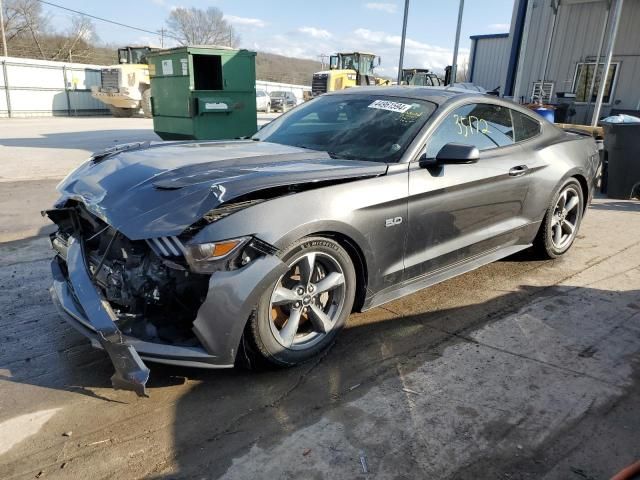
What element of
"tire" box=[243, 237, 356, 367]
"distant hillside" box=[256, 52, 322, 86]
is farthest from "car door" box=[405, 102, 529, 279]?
"distant hillside" box=[256, 52, 322, 86]

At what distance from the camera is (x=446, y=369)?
3035 mm

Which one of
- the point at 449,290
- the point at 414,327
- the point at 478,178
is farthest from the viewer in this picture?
the point at 449,290

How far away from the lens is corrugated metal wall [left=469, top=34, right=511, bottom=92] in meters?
21.5

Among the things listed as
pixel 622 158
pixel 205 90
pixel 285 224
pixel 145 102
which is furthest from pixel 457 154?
pixel 145 102

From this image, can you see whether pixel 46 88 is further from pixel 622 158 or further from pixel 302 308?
pixel 302 308

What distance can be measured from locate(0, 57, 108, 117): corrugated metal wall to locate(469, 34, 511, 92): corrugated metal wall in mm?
20605

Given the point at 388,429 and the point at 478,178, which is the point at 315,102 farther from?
the point at 388,429

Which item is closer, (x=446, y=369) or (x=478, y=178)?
(x=446, y=369)

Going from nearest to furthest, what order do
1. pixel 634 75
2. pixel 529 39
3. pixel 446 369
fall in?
pixel 446 369, pixel 634 75, pixel 529 39

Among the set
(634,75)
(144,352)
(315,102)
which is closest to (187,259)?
(144,352)

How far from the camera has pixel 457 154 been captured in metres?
3.37

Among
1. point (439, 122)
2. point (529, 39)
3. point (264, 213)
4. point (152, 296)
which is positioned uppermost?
point (529, 39)

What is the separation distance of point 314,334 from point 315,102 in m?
2.26

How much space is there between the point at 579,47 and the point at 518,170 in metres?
13.5
